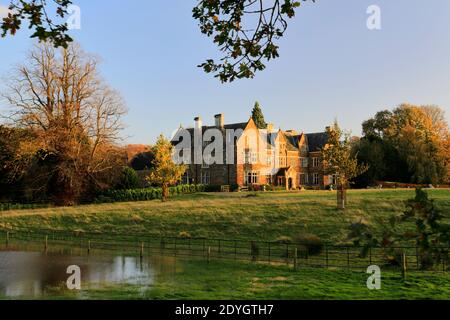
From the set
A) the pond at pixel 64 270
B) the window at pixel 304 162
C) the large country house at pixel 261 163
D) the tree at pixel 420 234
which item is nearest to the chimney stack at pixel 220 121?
the large country house at pixel 261 163

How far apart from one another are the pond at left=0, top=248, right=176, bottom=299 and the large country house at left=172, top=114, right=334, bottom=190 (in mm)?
40459

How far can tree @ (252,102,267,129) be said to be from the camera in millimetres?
Result: 94875

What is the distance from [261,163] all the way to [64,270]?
48.7m

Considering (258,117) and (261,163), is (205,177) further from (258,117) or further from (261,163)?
(258,117)

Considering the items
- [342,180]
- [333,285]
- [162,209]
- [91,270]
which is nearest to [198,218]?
[162,209]

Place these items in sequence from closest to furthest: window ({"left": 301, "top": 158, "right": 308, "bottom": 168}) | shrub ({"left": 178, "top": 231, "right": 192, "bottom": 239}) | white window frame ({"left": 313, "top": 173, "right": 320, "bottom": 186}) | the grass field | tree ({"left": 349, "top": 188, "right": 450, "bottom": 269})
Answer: tree ({"left": 349, "top": 188, "right": 450, "bottom": 269}) → the grass field → shrub ({"left": 178, "top": 231, "right": 192, "bottom": 239}) → white window frame ({"left": 313, "top": 173, "right": 320, "bottom": 186}) → window ({"left": 301, "top": 158, "right": 308, "bottom": 168})

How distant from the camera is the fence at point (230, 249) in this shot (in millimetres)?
20078

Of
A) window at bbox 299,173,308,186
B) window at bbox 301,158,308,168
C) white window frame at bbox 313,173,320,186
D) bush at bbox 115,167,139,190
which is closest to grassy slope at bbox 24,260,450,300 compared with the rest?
bush at bbox 115,167,139,190

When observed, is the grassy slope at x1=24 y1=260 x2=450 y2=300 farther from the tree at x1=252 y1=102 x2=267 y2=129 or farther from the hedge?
the tree at x1=252 y1=102 x2=267 y2=129

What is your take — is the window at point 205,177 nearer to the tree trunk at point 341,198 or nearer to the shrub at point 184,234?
the tree trunk at point 341,198

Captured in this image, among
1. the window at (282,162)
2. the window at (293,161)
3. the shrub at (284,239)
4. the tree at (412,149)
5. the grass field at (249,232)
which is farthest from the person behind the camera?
the window at (293,161)

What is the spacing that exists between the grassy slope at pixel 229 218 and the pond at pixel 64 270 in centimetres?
880

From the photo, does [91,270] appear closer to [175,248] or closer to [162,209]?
[175,248]
